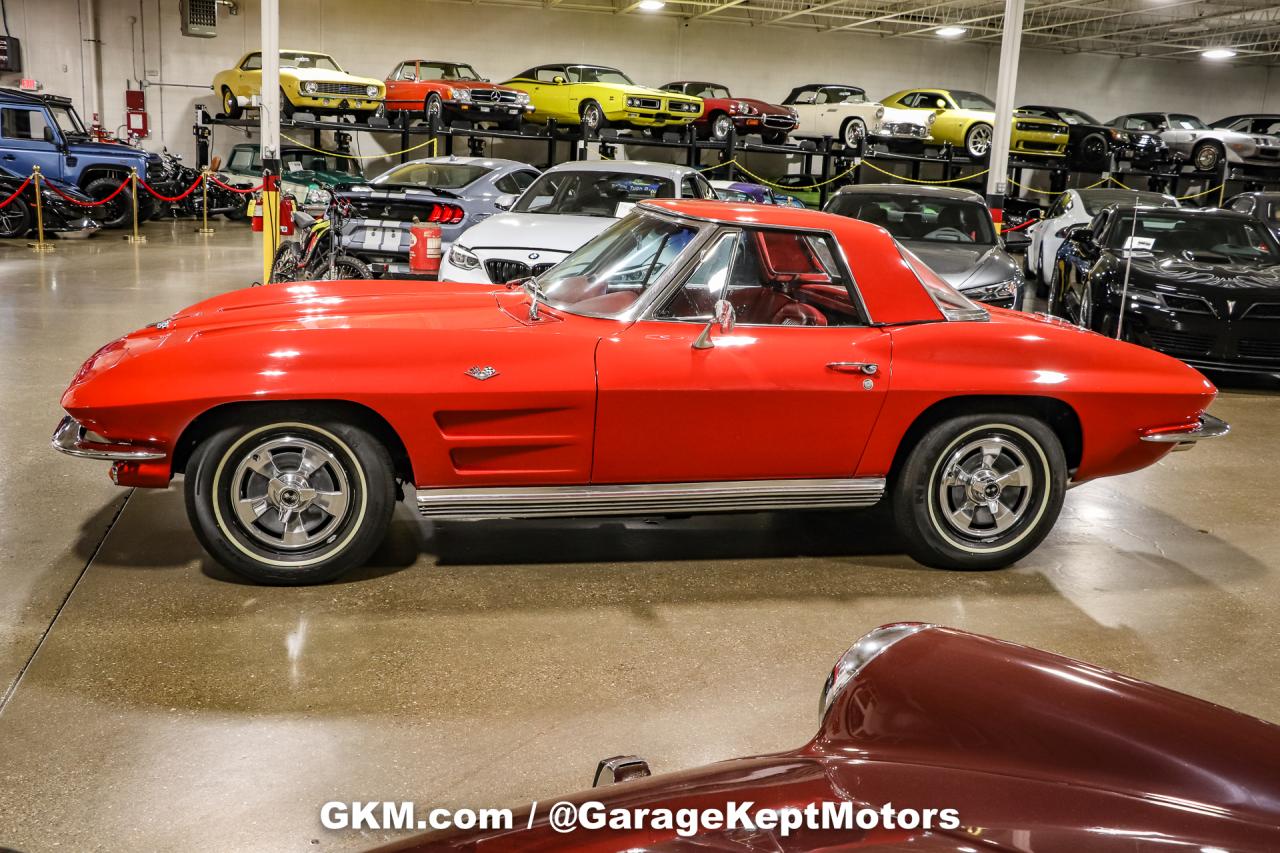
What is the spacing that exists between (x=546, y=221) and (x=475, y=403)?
→ 5244mm

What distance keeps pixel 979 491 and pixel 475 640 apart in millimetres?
2228

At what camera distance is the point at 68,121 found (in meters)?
18.4

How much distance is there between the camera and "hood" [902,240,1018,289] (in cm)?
855

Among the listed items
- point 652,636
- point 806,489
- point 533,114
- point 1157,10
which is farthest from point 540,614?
point 1157,10

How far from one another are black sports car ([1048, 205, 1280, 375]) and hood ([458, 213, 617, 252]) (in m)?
4.11

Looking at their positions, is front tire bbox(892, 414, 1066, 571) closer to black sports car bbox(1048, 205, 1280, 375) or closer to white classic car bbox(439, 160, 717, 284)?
black sports car bbox(1048, 205, 1280, 375)

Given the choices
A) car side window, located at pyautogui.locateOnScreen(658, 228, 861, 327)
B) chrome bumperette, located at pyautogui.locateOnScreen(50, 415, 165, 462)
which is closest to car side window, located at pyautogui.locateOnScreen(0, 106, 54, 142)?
chrome bumperette, located at pyautogui.locateOnScreen(50, 415, 165, 462)

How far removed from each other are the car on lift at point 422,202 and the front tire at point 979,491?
6.29 metres

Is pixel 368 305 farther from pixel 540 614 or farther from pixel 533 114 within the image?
pixel 533 114

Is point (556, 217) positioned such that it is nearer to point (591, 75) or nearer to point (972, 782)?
point (972, 782)

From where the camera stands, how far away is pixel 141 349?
4.09 metres

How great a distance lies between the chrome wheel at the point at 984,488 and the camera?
14.9 feet

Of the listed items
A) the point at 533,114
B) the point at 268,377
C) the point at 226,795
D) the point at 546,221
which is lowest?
the point at 226,795

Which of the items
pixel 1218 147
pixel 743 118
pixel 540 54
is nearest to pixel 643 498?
pixel 743 118
